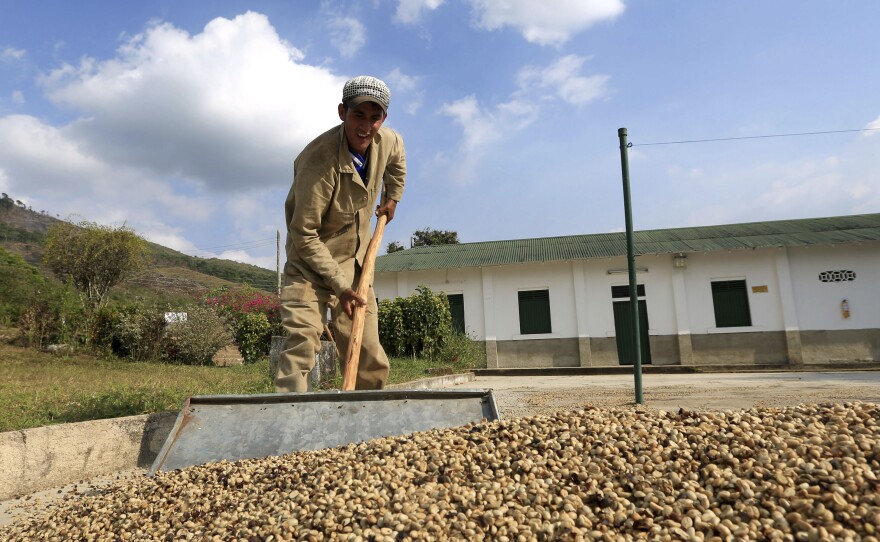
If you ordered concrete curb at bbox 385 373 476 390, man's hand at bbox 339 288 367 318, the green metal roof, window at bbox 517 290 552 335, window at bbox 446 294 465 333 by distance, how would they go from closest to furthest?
man's hand at bbox 339 288 367 318, concrete curb at bbox 385 373 476 390, the green metal roof, window at bbox 517 290 552 335, window at bbox 446 294 465 333

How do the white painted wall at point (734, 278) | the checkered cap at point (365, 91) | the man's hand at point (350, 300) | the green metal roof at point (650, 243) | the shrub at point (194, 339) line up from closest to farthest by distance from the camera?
the checkered cap at point (365, 91), the man's hand at point (350, 300), the shrub at point (194, 339), the white painted wall at point (734, 278), the green metal roof at point (650, 243)

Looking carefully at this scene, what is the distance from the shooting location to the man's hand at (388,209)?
3.32 metres

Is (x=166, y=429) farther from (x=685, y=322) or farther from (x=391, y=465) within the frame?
(x=685, y=322)

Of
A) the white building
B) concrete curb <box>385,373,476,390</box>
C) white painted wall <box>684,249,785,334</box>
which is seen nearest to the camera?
concrete curb <box>385,373,476,390</box>

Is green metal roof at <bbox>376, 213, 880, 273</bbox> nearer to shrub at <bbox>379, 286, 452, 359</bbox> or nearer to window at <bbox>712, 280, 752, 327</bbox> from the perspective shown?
window at <bbox>712, 280, 752, 327</bbox>

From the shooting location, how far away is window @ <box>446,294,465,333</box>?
15.1m

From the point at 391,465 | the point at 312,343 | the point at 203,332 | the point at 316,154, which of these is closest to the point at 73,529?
the point at 391,465

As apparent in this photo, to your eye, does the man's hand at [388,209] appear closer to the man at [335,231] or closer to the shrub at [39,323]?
the man at [335,231]

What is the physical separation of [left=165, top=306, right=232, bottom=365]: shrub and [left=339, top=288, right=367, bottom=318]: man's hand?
9.12m

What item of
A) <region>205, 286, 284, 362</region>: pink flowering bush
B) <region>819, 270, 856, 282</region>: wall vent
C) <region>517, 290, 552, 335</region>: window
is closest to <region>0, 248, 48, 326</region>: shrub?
<region>205, 286, 284, 362</region>: pink flowering bush

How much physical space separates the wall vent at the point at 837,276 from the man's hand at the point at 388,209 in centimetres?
1418

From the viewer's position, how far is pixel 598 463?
157cm

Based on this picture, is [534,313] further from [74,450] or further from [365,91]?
[74,450]

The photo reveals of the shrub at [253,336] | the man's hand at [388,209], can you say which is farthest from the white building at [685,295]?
the man's hand at [388,209]
